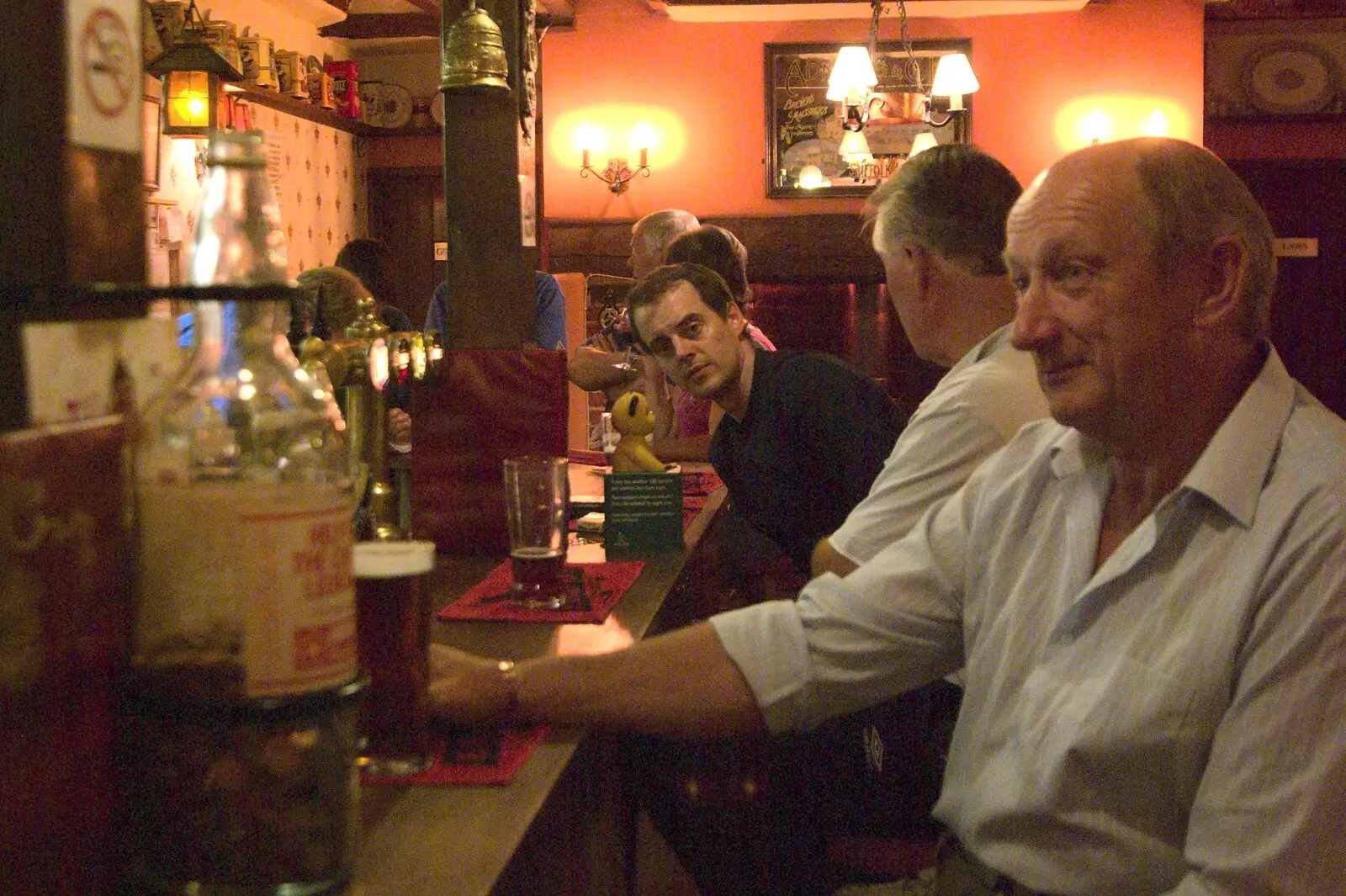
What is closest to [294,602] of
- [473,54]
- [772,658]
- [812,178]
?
[772,658]

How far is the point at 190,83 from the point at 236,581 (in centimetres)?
484

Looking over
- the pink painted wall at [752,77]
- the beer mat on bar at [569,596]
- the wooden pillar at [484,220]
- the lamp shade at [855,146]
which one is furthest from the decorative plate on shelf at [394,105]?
the beer mat on bar at [569,596]

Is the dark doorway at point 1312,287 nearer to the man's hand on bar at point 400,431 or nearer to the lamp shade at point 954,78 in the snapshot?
the lamp shade at point 954,78

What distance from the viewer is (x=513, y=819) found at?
3.20 feet

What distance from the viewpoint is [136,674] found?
2.45 ft

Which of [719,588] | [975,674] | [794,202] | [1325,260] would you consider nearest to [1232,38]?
[1325,260]

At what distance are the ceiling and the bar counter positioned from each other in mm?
6811

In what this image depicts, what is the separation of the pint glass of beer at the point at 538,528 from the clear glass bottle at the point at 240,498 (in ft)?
2.87

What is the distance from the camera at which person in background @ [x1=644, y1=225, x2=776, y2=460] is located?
3.85 meters

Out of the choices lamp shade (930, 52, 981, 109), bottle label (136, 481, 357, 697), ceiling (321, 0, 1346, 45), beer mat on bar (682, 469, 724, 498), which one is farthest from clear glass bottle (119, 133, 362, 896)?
ceiling (321, 0, 1346, 45)

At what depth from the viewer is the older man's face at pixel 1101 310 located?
1.33 metres

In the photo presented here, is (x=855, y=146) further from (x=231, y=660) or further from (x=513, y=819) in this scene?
(x=231, y=660)

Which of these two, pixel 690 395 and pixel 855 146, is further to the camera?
pixel 855 146

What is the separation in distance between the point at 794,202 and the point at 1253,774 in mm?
7483
